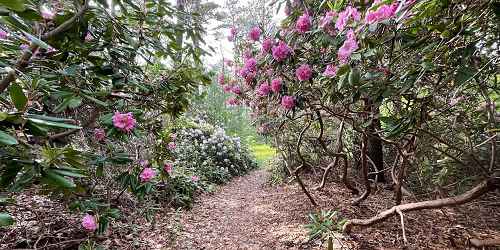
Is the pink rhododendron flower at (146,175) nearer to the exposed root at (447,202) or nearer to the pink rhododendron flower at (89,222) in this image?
the pink rhododendron flower at (89,222)

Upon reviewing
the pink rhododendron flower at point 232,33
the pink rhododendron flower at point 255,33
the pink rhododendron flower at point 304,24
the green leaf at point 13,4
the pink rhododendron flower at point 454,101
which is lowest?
the pink rhododendron flower at point 454,101

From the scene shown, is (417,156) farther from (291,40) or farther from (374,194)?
(291,40)

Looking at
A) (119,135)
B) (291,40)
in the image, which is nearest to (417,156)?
(291,40)

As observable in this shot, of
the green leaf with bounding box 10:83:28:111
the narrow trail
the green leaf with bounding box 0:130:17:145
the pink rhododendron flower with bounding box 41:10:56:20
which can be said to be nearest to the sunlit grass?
the narrow trail

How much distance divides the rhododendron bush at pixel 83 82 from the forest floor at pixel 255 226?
11.2 inches

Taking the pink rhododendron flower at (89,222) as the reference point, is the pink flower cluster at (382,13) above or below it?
above

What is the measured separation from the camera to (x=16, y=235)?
2.67 meters

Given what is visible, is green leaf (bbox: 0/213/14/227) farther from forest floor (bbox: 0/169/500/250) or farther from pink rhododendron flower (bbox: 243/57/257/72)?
pink rhododendron flower (bbox: 243/57/257/72)

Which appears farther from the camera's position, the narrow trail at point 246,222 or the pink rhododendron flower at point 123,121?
the narrow trail at point 246,222

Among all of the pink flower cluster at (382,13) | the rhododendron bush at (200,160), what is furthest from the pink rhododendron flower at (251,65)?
the rhododendron bush at (200,160)

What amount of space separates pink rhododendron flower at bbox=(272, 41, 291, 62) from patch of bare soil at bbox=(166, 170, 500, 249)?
1787 millimetres

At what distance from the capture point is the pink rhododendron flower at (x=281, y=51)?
2.43 meters

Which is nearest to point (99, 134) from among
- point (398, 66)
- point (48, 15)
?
point (48, 15)

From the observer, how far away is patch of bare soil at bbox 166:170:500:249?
3207 millimetres
